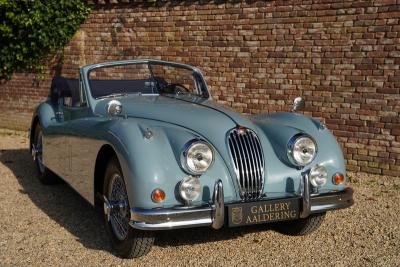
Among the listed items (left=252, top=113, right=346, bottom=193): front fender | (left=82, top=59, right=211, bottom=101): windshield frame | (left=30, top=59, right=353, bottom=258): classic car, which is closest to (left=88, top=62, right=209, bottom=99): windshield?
(left=82, top=59, right=211, bottom=101): windshield frame

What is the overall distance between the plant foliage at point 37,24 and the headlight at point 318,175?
6976mm

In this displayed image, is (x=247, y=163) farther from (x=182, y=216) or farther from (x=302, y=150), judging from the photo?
(x=182, y=216)

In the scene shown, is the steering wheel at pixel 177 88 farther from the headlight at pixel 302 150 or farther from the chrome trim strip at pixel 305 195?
the chrome trim strip at pixel 305 195

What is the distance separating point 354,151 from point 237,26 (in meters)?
2.57

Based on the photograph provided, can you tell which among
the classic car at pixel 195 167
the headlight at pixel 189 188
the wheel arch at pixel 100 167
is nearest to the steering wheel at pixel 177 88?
the classic car at pixel 195 167

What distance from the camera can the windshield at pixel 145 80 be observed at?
5355 millimetres

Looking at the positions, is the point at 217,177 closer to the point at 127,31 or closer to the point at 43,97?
the point at 127,31

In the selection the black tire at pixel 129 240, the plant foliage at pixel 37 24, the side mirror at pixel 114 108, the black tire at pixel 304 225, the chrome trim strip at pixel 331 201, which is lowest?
the black tire at pixel 304 225

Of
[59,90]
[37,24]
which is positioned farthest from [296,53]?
[37,24]

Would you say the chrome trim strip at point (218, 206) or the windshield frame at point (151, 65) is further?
the windshield frame at point (151, 65)

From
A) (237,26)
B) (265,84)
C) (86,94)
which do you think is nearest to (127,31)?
(237,26)

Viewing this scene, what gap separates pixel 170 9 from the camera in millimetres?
8797

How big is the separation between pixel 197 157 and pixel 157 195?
402 millimetres

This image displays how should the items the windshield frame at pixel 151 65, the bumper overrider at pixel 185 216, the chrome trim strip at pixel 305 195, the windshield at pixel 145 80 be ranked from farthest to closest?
the windshield frame at pixel 151 65
the windshield at pixel 145 80
the chrome trim strip at pixel 305 195
the bumper overrider at pixel 185 216
